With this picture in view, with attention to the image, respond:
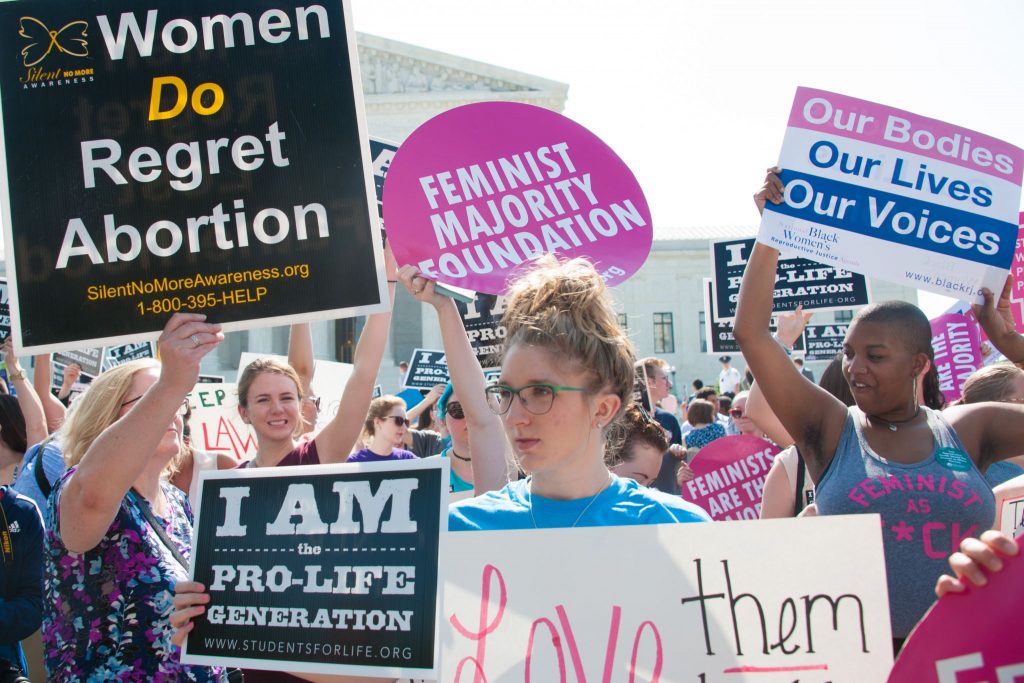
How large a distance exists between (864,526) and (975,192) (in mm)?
1746

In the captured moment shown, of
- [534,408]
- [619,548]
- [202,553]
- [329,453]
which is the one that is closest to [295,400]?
[329,453]

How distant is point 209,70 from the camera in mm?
2322

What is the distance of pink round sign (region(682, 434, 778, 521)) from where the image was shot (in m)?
4.77

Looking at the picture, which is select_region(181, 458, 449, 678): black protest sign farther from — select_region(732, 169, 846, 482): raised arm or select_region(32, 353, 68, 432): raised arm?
select_region(32, 353, 68, 432): raised arm

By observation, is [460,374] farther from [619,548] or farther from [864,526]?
[864,526]

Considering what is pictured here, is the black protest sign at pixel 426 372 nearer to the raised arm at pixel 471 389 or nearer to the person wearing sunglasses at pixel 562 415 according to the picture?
the raised arm at pixel 471 389

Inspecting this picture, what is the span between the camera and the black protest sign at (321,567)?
6.28ft

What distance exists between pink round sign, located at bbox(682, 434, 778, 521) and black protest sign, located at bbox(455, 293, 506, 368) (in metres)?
1.38

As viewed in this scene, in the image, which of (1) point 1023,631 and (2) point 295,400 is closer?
(1) point 1023,631

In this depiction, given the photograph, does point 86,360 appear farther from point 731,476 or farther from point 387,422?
point 731,476

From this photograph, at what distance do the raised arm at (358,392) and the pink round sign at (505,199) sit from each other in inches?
10.1

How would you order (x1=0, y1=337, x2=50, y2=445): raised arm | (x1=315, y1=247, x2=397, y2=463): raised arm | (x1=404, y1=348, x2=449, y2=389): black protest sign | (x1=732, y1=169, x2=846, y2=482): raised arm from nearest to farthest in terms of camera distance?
(x1=732, y1=169, x2=846, y2=482): raised arm < (x1=315, y1=247, x2=397, y2=463): raised arm < (x1=0, y1=337, x2=50, y2=445): raised arm < (x1=404, y1=348, x2=449, y2=389): black protest sign

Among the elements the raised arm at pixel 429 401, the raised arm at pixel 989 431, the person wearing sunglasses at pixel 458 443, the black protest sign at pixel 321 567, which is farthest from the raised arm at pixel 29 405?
the raised arm at pixel 989 431

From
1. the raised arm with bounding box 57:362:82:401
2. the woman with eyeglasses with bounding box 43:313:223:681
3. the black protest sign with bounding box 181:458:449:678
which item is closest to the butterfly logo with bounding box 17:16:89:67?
the woman with eyeglasses with bounding box 43:313:223:681
